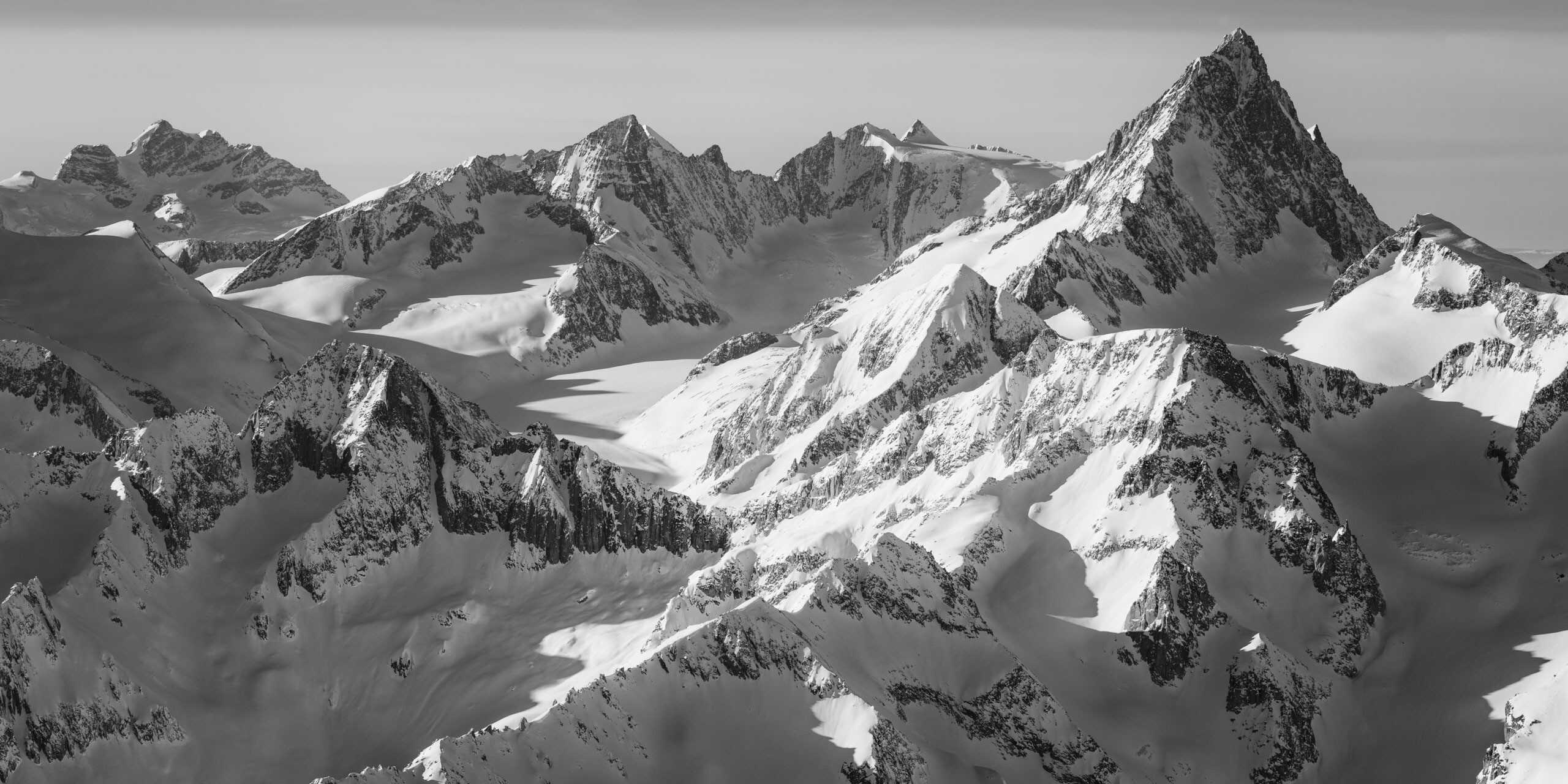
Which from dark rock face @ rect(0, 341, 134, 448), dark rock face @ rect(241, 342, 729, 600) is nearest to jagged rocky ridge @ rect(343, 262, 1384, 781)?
dark rock face @ rect(241, 342, 729, 600)

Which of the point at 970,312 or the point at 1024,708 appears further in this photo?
the point at 970,312

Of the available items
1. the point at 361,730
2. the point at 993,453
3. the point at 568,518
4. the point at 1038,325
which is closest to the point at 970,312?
the point at 1038,325

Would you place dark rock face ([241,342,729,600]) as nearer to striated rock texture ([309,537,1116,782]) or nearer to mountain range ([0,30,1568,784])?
mountain range ([0,30,1568,784])

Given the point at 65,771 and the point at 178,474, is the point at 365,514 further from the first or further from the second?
the point at 65,771

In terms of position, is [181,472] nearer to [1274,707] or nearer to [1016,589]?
[1016,589]

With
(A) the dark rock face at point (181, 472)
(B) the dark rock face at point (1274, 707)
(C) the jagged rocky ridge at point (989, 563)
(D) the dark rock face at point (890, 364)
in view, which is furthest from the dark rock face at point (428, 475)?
(B) the dark rock face at point (1274, 707)

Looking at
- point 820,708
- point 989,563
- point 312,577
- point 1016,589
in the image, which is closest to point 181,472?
point 312,577

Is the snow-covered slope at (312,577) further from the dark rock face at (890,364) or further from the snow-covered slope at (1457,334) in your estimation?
the snow-covered slope at (1457,334)
